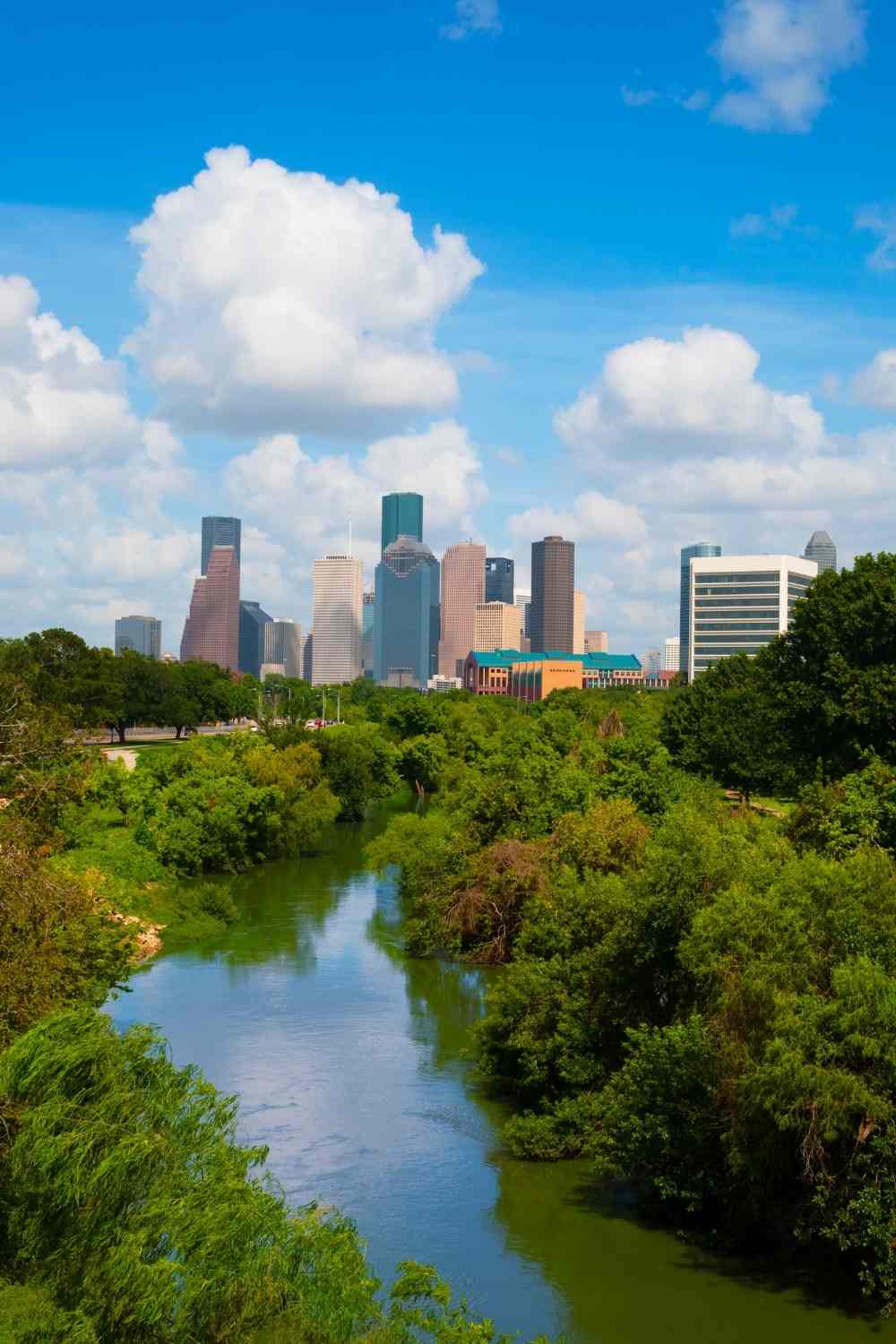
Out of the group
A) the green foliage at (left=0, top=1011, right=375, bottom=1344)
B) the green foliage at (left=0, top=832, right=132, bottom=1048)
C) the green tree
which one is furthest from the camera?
the green tree

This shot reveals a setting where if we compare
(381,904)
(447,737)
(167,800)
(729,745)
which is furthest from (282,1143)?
(447,737)

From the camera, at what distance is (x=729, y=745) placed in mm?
73125

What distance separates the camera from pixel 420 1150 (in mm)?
27672

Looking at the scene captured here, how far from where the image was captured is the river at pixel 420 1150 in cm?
2131

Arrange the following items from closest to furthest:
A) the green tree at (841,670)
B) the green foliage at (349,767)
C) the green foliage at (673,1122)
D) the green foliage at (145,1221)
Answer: the green foliage at (145,1221) → the green foliage at (673,1122) → the green tree at (841,670) → the green foliage at (349,767)

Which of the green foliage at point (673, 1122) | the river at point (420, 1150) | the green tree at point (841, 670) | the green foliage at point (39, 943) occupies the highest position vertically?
the green tree at point (841, 670)

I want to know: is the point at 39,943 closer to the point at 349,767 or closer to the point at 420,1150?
the point at 420,1150

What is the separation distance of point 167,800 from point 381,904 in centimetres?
1295

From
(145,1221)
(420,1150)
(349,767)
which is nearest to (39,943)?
(145,1221)

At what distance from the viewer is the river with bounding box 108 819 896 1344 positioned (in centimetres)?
2131

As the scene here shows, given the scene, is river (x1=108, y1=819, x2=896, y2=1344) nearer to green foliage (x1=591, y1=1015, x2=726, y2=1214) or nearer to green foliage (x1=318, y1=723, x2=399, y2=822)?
green foliage (x1=591, y1=1015, x2=726, y2=1214)

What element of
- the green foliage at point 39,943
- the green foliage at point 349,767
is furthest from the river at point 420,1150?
the green foliage at point 349,767

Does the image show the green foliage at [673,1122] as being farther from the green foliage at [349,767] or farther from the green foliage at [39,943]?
the green foliage at [349,767]

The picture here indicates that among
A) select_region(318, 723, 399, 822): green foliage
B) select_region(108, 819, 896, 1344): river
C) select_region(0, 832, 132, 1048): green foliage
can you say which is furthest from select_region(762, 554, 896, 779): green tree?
select_region(0, 832, 132, 1048): green foliage
